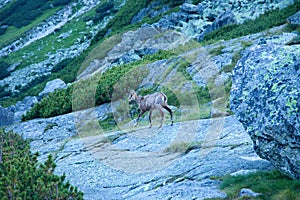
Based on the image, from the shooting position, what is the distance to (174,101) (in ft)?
90.5

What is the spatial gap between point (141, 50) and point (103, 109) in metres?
17.3

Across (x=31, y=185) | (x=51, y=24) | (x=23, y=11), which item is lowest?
(x=51, y=24)

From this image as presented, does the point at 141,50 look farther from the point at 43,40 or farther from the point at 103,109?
the point at 43,40

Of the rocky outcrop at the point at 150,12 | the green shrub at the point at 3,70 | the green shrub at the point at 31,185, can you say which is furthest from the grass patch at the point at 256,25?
the green shrub at the point at 3,70

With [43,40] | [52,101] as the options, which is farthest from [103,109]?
[43,40]

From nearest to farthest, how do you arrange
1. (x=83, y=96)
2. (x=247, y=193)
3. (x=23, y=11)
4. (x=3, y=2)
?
(x=247, y=193), (x=83, y=96), (x=23, y=11), (x=3, y=2)

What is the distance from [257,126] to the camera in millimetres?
12148

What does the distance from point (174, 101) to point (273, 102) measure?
1579 centimetres

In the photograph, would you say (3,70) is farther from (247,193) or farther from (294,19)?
(247,193)

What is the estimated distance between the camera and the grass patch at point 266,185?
448 inches

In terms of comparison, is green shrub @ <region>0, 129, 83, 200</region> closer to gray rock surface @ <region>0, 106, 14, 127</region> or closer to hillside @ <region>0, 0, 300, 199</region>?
hillside @ <region>0, 0, 300, 199</region>

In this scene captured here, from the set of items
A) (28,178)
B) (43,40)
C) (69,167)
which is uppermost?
(28,178)

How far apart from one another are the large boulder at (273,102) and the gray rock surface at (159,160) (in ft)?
5.01

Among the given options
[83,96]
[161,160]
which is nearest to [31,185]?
[161,160]
